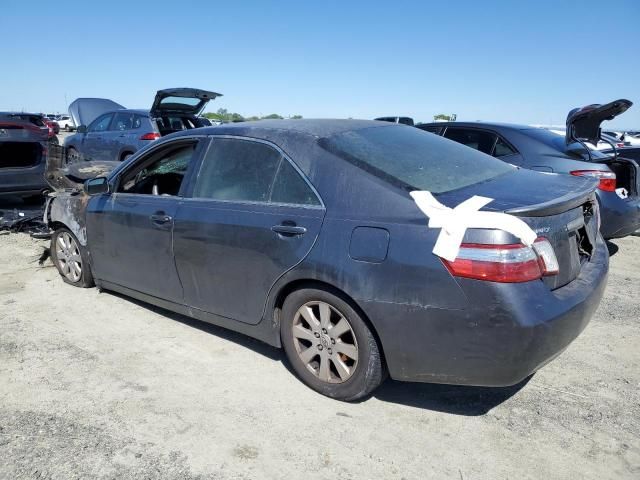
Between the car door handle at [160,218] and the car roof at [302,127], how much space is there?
68cm

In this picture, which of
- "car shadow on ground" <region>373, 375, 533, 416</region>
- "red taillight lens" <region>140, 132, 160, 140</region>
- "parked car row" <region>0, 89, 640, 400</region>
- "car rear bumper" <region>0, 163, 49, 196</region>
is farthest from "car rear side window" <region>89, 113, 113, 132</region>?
"car shadow on ground" <region>373, 375, 533, 416</region>

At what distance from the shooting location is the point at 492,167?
11.3ft

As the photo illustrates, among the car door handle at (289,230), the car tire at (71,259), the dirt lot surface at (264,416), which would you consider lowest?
the dirt lot surface at (264,416)

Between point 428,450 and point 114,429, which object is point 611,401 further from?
point 114,429

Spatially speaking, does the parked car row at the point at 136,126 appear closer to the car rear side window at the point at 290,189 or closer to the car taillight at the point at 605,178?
the car rear side window at the point at 290,189

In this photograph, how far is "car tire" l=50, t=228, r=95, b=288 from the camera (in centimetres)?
478

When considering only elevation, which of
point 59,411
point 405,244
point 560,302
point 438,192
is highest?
point 438,192

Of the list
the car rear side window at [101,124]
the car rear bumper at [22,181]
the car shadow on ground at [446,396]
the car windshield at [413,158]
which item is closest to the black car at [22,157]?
the car rear bumper at [22,181]

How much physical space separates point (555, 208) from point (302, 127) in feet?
5.29

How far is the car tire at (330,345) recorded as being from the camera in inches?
111

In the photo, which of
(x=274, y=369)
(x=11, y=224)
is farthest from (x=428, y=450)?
(x=11, y=224)

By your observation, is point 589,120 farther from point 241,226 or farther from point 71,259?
point 71,259

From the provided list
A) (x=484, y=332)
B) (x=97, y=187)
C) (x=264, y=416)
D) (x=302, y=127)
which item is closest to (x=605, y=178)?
(x=302, y=127)

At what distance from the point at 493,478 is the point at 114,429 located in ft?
6.34
